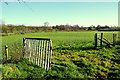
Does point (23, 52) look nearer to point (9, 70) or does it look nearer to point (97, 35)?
point (9, 70)

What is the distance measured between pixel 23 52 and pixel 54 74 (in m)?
2.69

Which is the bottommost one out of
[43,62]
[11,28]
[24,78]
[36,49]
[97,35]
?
[24,78]

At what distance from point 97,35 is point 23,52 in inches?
235

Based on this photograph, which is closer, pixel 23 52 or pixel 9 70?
pixel 9 70

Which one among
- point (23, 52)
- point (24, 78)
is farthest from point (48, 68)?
point (23, 52)

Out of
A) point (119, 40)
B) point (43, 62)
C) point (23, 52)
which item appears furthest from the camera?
point (119, 40)

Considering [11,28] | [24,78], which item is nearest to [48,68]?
[24,78]

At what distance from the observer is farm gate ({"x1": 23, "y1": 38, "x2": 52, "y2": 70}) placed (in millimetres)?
4889

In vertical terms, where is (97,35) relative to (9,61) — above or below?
above

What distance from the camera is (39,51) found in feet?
17.9

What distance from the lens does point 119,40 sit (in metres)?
11.1

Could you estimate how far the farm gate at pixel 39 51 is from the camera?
192 inches

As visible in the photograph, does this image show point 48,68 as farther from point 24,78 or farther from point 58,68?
point 24,78

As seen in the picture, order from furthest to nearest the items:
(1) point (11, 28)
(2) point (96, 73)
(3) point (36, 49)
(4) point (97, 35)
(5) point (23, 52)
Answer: (1) point (11, 28) < (4) point (97, 35) < (5) point (23, 52) < (3) point (36, 49) < (2) point (96, 73)
